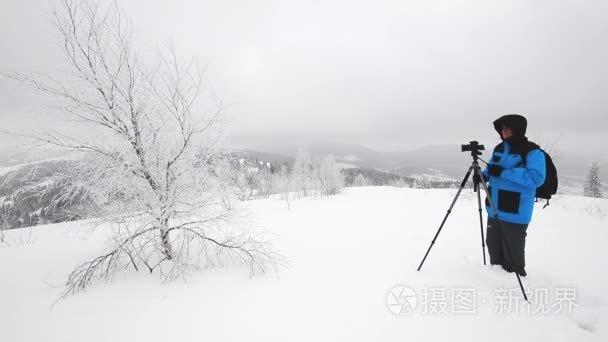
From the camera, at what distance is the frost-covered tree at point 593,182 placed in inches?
1124

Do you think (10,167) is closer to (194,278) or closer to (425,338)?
(194,278)

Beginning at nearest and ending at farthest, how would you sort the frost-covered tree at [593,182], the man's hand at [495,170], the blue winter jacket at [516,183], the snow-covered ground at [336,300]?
1. the snow-covered ground at [336,300]
2. the blue winter jacket at [516,183]
3. the man's hand at [495,170]
4. the frost-covered tree at [593,182]

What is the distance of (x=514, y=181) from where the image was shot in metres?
3.26

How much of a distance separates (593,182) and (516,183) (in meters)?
44.6

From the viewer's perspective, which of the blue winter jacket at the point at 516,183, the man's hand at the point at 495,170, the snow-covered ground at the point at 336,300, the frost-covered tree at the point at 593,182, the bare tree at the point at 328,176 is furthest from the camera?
the bare tree at the point at 328,176

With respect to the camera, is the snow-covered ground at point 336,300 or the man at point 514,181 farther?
the man at point 514,181

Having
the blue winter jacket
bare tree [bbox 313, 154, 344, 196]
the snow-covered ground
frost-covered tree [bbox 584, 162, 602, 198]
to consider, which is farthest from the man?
frost-covered tree [bbox 584, 162, 602, 198]

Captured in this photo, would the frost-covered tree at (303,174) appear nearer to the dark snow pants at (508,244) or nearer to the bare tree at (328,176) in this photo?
the bare tree at (328,176)

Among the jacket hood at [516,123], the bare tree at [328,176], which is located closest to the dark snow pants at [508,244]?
the jacket hood at [516,123]

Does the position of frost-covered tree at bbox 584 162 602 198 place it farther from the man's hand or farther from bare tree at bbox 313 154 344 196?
the man's hand

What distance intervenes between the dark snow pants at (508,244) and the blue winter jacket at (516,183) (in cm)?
15

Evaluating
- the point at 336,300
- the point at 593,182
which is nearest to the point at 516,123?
the point at 336,300

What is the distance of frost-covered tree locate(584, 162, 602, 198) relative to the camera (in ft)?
93.7

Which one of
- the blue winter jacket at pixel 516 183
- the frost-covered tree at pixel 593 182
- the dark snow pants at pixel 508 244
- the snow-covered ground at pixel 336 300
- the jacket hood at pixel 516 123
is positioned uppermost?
the jacket hood at pixel 516 123
